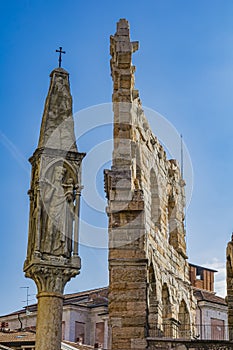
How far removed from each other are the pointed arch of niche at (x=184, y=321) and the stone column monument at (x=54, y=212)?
13145 millimetres

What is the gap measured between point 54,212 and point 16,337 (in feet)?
68.5

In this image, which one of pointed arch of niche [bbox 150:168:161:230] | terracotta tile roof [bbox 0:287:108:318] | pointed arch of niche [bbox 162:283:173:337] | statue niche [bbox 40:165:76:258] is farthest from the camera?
terracotta tile roof [bbox 0:287:108:318]

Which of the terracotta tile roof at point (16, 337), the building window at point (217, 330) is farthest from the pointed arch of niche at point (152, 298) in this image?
the building window at point (217, 330)

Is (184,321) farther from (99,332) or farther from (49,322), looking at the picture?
(49,322)

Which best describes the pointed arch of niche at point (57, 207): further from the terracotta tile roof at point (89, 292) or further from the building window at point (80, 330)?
the terracotta tile roof at point (89, 292)

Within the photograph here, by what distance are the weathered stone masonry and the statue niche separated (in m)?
7.91

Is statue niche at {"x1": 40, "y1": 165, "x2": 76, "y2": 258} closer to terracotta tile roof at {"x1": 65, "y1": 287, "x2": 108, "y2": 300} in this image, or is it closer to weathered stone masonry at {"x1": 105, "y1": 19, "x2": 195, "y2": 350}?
weathered stone masonry at {"x1": 105, "y1": 19, "x2": 195, "y2": 350}

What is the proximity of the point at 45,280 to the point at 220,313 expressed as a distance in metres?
25.9

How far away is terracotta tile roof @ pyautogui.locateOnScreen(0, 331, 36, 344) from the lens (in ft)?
82.0

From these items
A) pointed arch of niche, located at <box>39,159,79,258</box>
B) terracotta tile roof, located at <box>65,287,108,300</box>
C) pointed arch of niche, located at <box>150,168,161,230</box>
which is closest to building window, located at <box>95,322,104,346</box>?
terracotta tile roof, located at <box>65,287,108,300</box>

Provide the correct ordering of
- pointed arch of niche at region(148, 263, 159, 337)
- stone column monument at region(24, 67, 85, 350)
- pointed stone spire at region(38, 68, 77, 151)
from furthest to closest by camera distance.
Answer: pointed arch of niche at region(148, 263, 159, 337)
pointed stone spire at region(38, 68, 77, 151)
stone column monument at region(24, 67, 85, 350)

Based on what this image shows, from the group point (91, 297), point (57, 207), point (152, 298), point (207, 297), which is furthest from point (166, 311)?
point (91, 297)

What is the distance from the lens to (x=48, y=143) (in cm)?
648

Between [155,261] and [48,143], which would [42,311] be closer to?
[48,143]
